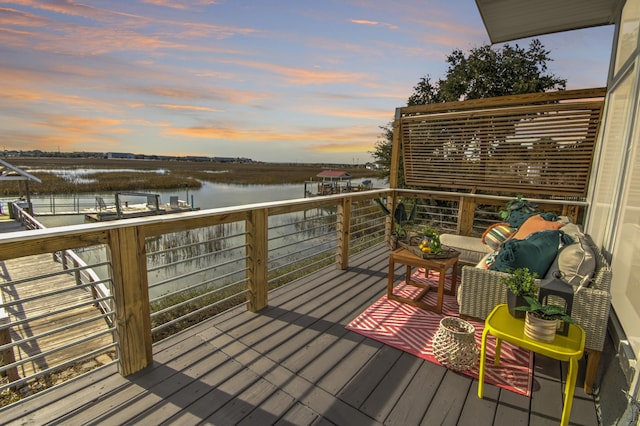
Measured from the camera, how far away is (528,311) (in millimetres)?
1505

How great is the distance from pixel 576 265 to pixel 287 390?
186cm

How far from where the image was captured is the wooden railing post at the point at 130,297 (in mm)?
1646

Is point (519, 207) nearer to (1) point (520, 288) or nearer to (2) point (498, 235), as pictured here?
(2) point (498, 235)

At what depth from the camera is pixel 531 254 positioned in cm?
194

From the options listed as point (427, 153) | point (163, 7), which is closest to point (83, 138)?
point (163, 7)

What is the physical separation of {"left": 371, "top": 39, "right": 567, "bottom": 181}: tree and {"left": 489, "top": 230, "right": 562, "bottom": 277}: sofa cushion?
972 centimetres

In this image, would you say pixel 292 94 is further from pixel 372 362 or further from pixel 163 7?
pixel 372 362

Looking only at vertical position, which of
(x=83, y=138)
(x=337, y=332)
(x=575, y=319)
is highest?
(x=83, y=138)

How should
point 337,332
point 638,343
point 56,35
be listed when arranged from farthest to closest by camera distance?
1. point 56,35
2. point 337,332
3. point 638,343

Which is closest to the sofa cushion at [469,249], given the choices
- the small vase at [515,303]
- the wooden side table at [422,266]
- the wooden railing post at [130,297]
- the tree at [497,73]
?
the wooden side table at [422,266]

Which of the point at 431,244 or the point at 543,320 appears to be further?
the point at 431,244

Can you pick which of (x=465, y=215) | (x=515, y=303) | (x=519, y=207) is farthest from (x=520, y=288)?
(x=465, y=215)

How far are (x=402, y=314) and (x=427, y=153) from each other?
3.12 m

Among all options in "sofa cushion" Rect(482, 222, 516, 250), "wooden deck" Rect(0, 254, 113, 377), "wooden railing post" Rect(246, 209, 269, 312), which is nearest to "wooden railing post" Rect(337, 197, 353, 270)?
"wooden railing post" Rect(246, 209, 269, 312)
